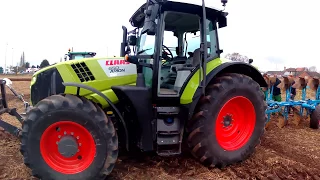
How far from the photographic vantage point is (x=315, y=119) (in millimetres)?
7574


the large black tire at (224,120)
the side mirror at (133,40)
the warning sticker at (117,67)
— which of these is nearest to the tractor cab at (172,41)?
the side mirror at (133,40)

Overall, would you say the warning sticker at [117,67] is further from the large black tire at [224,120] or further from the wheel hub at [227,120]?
the wheel hub at [227,120]

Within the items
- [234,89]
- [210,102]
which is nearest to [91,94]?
[210,102]

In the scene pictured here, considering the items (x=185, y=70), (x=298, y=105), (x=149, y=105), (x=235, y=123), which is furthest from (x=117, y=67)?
(x=298, y=105)

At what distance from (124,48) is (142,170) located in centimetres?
208

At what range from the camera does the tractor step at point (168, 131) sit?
Answer: 4094mm

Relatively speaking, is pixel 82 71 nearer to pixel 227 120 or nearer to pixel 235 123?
pixel 227 120

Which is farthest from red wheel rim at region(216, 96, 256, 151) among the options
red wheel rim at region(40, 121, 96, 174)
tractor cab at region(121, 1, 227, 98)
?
red wheel rim at region(40, 121, 96, 174)

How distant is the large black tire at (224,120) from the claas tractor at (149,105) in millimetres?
14

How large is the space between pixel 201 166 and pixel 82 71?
221cm

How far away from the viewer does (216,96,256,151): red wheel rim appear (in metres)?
4.56

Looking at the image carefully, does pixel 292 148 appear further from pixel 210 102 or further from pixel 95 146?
pixel 95 146

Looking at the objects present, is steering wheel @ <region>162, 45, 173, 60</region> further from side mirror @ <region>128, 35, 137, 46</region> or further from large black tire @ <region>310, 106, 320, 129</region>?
large black tire @ <region>310, 106, 320, 129</region>

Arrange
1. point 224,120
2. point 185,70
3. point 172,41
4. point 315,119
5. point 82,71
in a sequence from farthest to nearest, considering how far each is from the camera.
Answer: point 315,119
point 172,41
point 224,120
point 185,70
point 82,71
